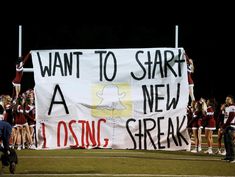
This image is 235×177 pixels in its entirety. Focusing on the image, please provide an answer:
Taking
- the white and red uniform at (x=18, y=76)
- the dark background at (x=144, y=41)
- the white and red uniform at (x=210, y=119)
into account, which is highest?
the dark background at (x=144, y=41)

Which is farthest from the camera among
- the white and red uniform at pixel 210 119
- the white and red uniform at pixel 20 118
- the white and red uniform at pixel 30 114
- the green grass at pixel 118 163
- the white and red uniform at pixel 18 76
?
the white and red uniform at pixel 30 114

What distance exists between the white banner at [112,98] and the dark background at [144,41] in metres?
10.2

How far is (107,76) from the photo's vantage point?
57.1ft

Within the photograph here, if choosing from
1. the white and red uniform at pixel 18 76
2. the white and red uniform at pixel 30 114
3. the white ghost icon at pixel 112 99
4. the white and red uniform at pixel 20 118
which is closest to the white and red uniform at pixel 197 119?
the white ghost icon at pixel 112 99

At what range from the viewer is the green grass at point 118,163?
12781 mm

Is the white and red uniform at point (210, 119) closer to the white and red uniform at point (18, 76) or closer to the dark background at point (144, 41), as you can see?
the white and red uniform at point (18, 76)

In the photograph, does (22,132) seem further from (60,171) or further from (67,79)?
(60,171)

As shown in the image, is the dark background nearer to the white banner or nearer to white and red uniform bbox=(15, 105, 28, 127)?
white and red uniform bbox=(15, 105, 28, 127)

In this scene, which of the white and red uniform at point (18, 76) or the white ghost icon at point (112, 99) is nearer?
the white ghost icon at point (112, 99)

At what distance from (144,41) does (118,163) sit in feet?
48.4

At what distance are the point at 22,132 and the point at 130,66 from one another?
4024mm

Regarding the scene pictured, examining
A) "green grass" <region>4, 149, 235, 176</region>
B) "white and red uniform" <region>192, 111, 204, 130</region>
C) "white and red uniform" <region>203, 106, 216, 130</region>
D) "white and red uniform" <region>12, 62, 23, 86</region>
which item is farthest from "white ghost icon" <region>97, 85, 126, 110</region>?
"white and red uniform" <region>203, 106, 216, 130</region>

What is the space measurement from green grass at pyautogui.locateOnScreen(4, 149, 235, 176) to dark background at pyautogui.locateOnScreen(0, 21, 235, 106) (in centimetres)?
1112

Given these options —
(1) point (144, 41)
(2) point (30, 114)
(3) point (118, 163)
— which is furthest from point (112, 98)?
(1) point (144, 41)
